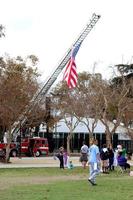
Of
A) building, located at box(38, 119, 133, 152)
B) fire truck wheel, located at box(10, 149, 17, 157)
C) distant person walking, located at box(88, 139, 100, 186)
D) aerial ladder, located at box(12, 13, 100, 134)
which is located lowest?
distant person walking, located at box(88, 139, 100, 186)

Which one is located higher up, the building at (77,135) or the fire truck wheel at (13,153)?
the building at (77,135)

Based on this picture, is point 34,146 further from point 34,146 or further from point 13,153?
point 13,153

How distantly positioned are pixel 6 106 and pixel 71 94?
73.6ft

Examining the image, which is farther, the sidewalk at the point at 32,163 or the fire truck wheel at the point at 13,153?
the fire truck wheel at the point at 13,153

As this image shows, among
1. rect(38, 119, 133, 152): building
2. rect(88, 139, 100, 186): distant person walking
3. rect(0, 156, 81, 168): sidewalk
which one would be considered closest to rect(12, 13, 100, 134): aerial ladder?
rect(0, 156, 81, 168): sidewalk

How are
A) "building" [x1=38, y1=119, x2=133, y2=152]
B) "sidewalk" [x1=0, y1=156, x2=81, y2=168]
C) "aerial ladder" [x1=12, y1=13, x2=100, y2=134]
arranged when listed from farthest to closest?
1. "building" [x1=38, y1=119, x2=133, y2=152]
2. "aerial ladder" [x1=12, y1=13, x2=100, y2=134]
3. "sidewalk" [x1=0, y1=156, x2=81, y2=168]

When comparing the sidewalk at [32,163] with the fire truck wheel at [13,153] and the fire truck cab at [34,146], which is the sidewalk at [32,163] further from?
the fire truck cab at [34,146]

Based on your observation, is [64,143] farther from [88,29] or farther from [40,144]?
[88,29]

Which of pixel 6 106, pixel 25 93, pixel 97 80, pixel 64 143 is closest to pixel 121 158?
pixel 6 106

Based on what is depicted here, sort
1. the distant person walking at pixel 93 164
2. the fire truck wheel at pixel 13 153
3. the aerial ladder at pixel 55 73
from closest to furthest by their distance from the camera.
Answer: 1. the distant person walking at pixel 93 164
2. the aerial ladder at pixel 55 73
3. the fire truck wheel at pixel 13 153

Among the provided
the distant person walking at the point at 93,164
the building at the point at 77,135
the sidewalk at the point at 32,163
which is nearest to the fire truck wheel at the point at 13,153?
the sidewalk at the point at 32,163

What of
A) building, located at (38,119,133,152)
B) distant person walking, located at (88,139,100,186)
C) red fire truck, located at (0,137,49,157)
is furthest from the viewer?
building, located at (38,119,133,152)

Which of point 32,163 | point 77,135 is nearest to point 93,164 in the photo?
point 32,163

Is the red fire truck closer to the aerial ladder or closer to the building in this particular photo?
the aerial ladder
